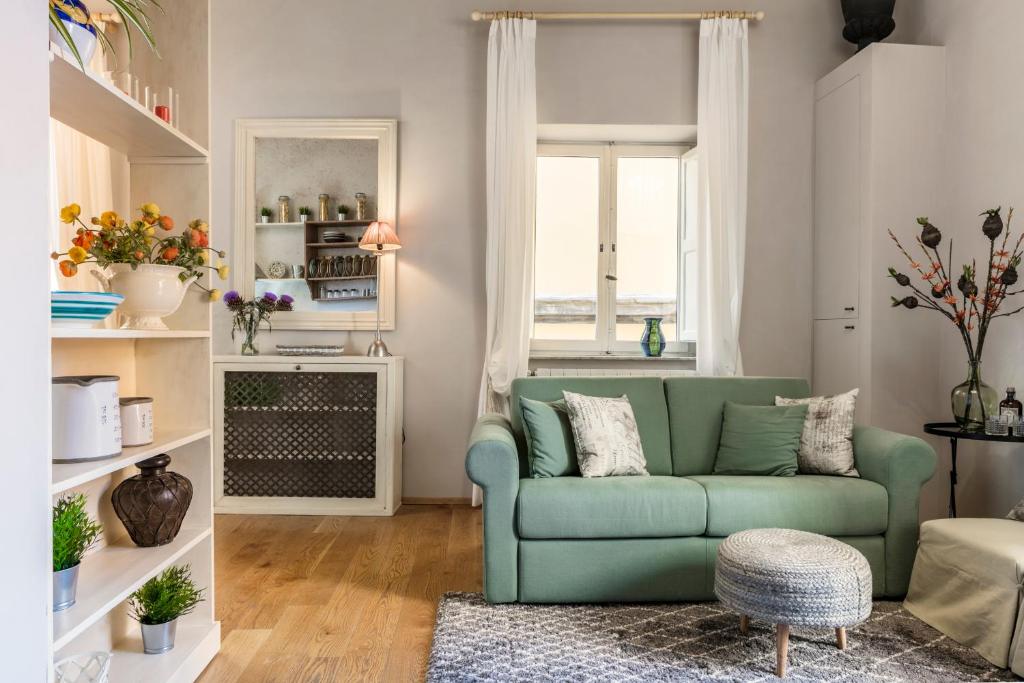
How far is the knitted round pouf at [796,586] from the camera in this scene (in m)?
2.21

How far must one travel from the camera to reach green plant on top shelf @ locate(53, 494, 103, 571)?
1702 mm

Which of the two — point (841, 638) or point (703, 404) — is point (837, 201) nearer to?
point (703, 404)

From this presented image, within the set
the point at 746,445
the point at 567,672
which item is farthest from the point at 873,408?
the point at 567,672

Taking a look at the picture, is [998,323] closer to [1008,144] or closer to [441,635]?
[1008,144]

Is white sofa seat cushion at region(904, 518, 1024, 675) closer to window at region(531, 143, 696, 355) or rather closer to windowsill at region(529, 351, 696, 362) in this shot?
windowsill at region(529, 351, 696, 362)

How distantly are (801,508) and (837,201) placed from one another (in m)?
2.07

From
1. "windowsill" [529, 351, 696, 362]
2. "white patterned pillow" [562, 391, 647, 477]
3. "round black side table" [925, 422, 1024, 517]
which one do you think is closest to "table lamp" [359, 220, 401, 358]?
"windowsill" [529, 351, 696, 362]

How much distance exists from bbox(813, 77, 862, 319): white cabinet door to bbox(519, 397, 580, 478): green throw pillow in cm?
188

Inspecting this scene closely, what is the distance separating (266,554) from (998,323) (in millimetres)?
3576

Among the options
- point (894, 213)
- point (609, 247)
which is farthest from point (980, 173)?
point (609, 247)

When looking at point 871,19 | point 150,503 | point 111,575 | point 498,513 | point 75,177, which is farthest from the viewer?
point 871,19

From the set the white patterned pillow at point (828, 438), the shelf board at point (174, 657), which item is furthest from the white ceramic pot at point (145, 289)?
the white patterned pillow at point (828, 438)

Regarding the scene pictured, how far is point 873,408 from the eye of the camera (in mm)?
3838

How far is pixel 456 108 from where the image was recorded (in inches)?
172
